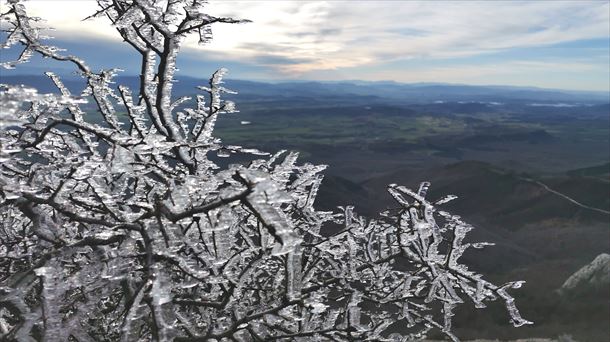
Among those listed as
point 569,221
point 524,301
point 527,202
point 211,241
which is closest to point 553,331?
point 524,301

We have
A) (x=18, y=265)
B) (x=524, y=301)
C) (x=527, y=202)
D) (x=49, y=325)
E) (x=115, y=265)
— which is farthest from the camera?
(x=527, y=202)

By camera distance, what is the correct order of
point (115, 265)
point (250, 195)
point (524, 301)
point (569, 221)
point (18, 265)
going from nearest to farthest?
point (250, 195) → point (115, 265) → point (18, 265) → point (524, 301) → point (569, 221)

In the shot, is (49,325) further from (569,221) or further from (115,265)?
(569,221)

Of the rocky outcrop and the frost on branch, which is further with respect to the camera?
the rocky outcrop

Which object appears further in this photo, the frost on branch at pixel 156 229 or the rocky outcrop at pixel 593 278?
the rocky outcrop at pixel 593 278

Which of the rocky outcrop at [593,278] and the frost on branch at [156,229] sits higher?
the frost on branch at [156,229]

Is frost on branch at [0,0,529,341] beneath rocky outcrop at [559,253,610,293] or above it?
above

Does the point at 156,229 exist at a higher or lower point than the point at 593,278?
higher

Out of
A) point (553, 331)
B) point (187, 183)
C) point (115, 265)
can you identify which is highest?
point (187, 183)

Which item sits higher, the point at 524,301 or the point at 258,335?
the point at 258,335

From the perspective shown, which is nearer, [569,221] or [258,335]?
[258,335]

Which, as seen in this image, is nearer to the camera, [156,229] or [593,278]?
[156,229]
